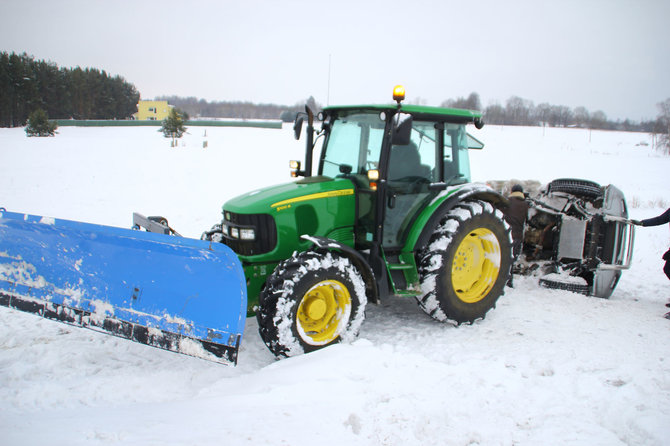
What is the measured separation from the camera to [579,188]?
684 cm

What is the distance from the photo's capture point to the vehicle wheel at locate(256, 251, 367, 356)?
12.4 ft

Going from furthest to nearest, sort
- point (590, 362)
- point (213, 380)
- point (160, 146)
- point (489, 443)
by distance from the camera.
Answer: point (160, 146)
point (590, 362)
point (213, 380)
point (489, 443)

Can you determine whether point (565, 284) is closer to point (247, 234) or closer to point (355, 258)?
point (355, 258)

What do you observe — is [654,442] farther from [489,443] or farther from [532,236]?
[532,236]

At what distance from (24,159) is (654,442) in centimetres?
2301

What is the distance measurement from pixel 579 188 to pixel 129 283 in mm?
6140

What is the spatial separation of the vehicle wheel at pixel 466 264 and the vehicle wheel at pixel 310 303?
0.88 meters

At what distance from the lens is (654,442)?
3.01 meters

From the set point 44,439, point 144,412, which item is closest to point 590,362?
point 144,412

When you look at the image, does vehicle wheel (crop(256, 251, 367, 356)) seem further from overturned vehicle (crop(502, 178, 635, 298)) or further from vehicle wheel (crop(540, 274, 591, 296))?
overturned vehicle (crop(502, 178, 635, 298))

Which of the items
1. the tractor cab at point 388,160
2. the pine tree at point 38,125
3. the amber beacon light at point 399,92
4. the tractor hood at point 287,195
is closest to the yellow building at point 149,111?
the pine tree at point 38,125

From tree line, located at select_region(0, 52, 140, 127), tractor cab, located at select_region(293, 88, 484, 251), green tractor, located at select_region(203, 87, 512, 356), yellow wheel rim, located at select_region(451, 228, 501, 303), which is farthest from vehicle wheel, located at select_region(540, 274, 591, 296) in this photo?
tree line, located at select_region(0, 52, 140, 127)

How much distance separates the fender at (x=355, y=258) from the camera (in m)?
4.05

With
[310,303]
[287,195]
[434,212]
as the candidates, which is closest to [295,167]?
[287,195]
